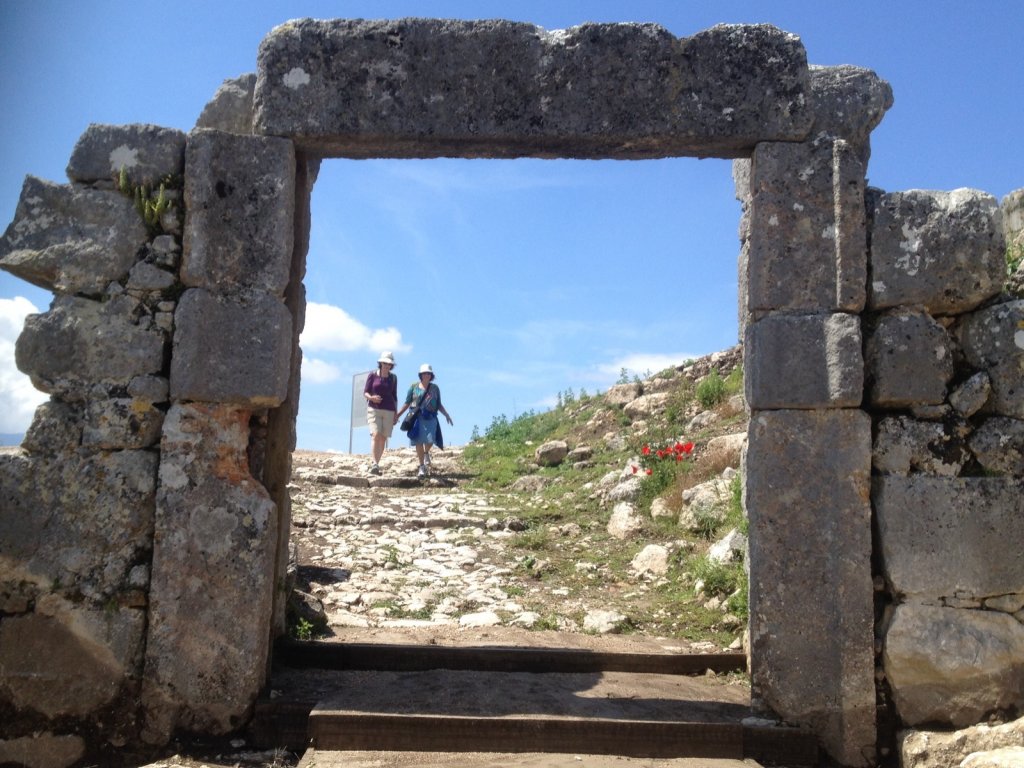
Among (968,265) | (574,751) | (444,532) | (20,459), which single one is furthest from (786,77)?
(444,532)

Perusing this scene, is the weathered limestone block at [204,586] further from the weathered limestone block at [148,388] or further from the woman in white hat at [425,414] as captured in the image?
the woman in white hat at [425,414]

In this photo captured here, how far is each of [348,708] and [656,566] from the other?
358 centimetres

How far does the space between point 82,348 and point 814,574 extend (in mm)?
3565

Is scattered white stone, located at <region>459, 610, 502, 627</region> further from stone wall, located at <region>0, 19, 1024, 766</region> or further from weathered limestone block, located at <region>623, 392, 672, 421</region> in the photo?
weathered limestone block, located at <region>623, 392, 672, 421</region>

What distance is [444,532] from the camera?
27.6 ft

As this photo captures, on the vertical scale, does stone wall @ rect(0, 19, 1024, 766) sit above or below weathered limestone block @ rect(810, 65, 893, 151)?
below

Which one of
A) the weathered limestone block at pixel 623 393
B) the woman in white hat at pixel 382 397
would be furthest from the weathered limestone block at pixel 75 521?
the weathered limestone block at pixel 623 393

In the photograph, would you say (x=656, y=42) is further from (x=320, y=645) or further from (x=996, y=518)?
(x=320, y=645)

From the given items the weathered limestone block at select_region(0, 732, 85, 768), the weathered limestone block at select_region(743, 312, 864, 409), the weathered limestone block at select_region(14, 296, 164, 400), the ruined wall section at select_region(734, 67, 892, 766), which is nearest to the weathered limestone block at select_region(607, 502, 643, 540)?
the ruined wall section at select_region(734, 67, 892, 766)

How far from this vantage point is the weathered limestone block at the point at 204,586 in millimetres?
3986

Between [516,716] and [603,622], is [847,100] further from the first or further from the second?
[603,622]

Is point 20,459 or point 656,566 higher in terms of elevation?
point 20,459

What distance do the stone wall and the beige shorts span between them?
269 inches

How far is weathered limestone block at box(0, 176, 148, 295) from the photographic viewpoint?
4148 mm
